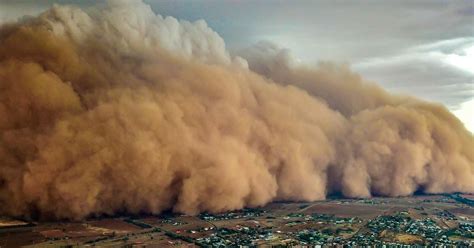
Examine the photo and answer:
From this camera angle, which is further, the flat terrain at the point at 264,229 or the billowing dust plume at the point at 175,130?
the billowing dust plume at the point at 175,130

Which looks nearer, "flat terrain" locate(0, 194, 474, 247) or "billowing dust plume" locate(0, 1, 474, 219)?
"flat terrain" locate(0, 194, 474, 247)

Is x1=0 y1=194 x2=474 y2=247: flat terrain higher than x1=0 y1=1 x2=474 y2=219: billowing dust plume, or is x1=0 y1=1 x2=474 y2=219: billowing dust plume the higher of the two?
x1=0 y1=1 x2=474 y2=219: billowing dust plume

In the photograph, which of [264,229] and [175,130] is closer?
[264,229]

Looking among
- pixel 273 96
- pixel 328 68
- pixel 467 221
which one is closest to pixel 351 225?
pixel 467 221

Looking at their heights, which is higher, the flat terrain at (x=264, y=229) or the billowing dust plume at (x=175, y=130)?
the billowing dust plume at (x=175, y=130)

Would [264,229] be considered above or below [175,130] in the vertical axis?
below
